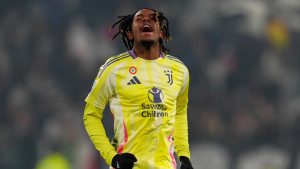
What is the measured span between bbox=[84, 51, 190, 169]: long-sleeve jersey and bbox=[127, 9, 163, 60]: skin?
1.7 inches

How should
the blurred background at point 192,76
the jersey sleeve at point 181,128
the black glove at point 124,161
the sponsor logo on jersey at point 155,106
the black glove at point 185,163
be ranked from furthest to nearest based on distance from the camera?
1. the blurred background at point 192,76
2. the jersey sleeve at point 181,128
3. the black glove at point 185,163
4. the sponsor logo on jersey at point 155,106
5. the black glove at point 124,161

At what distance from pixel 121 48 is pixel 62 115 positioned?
128 centimetres

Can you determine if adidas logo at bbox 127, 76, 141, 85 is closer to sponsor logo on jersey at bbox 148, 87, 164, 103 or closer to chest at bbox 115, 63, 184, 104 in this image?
chest at bbox 115, 63, 184, 104

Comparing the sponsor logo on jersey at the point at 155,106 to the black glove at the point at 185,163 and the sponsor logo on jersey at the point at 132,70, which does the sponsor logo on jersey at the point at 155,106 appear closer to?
the sponsor logo on jersey at the point at 132,70

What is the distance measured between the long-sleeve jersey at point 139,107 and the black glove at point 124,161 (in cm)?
7

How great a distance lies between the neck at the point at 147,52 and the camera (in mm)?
6965

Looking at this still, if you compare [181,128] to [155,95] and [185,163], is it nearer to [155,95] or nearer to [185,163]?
[185,163]

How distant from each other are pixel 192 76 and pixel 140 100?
737cm

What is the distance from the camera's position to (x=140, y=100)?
6.84 m

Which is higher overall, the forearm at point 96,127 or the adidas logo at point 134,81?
the adidas logo at point 134,81

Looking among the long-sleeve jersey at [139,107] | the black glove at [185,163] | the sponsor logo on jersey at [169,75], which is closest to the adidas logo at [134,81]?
the long-sleeve jersey at [139,107]

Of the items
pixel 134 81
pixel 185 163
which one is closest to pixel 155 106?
pixel 134 81

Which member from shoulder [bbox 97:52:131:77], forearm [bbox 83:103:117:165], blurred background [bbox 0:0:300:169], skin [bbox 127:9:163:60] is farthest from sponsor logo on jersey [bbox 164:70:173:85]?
blurred background [bbox 0:0:300:169]

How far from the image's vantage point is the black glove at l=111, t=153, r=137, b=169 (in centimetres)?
668
